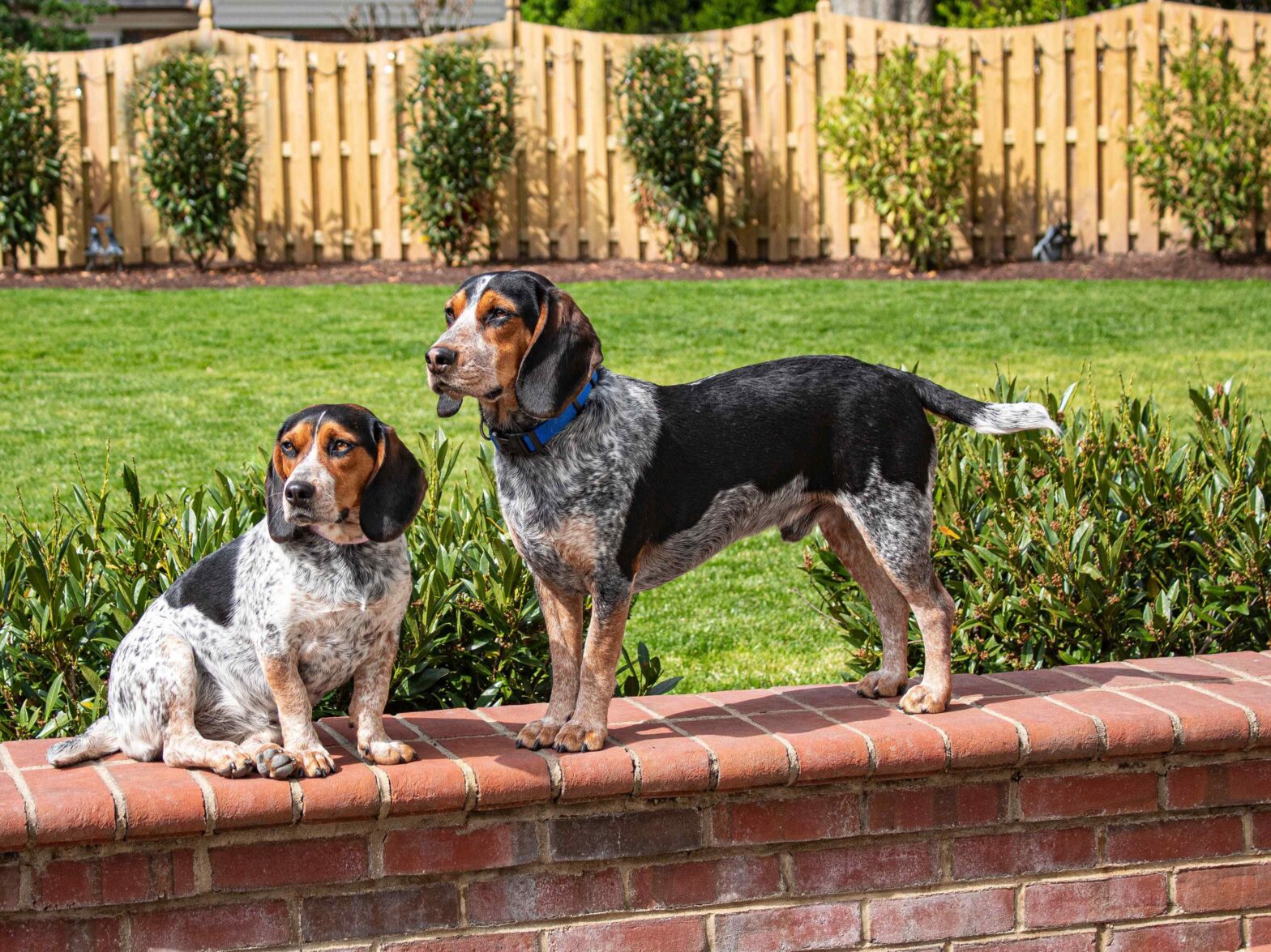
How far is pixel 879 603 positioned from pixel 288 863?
1.65m

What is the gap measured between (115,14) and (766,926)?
29459 millimetres

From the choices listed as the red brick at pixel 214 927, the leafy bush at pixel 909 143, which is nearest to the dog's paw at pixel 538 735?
the red brick at pixel 214 927

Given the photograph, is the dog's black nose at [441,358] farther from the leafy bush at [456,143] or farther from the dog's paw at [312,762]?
the leafy bush at [456,143]

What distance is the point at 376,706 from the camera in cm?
322

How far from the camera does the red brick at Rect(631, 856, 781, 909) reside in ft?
10.8

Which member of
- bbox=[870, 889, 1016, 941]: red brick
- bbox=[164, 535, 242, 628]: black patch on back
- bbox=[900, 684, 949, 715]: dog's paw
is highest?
bbox=[164, 535, 242, 628]: black patch on back

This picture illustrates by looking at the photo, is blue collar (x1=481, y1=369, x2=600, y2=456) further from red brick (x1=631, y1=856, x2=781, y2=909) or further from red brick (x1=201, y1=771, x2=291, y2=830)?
red brick (x1=631, y1=856, x2=781, y2=909)

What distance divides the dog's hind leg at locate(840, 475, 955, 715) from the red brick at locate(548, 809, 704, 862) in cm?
66

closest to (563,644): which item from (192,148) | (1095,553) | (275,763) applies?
(275,763)

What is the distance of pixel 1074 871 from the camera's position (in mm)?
3516

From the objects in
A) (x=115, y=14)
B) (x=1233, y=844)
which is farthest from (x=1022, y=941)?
(x=115, y=14)

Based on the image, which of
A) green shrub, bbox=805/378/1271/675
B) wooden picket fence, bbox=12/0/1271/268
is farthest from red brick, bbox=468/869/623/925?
wooden picket fence, bbox=12/0/1271/268

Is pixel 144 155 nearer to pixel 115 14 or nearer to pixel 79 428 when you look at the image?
pixel 79 428

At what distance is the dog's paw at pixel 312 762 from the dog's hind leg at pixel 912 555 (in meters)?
1.34
